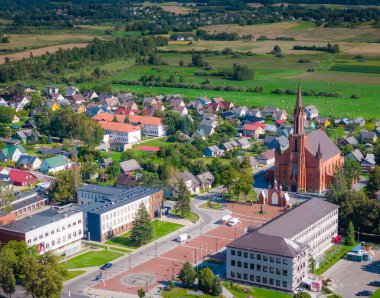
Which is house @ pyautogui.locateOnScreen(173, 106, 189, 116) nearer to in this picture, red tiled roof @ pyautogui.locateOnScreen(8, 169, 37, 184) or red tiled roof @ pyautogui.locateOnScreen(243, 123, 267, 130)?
red tiled roof @ pyautogui.locateOnScreen(243, 123, 267, 130)

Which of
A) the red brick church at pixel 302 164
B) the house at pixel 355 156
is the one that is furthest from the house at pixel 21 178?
the house at pixel 355 156

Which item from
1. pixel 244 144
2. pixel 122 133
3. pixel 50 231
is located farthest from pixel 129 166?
pixel 50 231

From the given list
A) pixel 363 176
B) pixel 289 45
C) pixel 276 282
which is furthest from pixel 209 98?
pixel 276 282

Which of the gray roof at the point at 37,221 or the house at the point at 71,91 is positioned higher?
the house at the point at 71,91

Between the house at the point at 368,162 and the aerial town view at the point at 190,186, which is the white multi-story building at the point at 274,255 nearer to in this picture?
the aerial town view at the point at 190,186

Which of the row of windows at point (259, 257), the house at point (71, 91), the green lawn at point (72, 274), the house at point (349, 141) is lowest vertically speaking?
the green lawn at point (72, 274)

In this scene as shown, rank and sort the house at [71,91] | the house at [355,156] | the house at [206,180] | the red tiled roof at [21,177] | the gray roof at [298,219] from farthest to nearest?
the house at [71,91] → the house at [355,156] → the red tiled roof at [21,177] → the house at [206,180] → the gray roof at [298,219]
